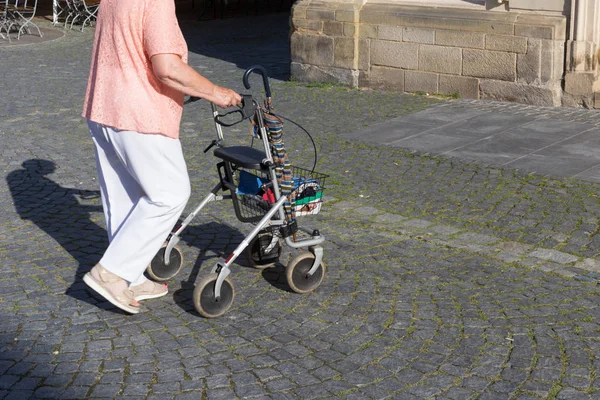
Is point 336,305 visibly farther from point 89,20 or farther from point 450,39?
point 89,20

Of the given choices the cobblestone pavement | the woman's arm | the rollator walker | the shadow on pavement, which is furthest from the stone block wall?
the woman's arm

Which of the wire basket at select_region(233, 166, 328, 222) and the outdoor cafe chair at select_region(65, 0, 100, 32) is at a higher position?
the outdoor cafe chair at select_region(65, 0, 100, 32)

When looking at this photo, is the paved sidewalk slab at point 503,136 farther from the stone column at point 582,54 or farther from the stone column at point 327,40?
the stone column at point 327,40

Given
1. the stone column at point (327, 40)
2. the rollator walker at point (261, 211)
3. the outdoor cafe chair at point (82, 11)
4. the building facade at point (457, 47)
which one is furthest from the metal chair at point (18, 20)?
the rollator walker at point (261, 211)

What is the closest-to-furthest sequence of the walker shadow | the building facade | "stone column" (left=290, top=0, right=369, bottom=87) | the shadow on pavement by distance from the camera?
the walker shadow, the building facade, "stone column" (left=290, top=0, right=369, bottom=87), the shadow on pavement

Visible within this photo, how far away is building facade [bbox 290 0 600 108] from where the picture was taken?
33.0 feet

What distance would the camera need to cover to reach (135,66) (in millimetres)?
4785

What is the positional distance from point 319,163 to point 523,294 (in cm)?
327

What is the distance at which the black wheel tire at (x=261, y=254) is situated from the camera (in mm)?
5754

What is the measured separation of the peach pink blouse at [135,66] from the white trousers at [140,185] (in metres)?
0.08

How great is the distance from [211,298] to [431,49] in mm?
6651

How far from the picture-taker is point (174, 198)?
16.2 ft

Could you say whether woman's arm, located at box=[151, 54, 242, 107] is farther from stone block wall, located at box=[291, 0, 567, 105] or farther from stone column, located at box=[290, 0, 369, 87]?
stone column, located at box=[290, 0, 369, 87]

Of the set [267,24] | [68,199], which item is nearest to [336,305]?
[68,199]
